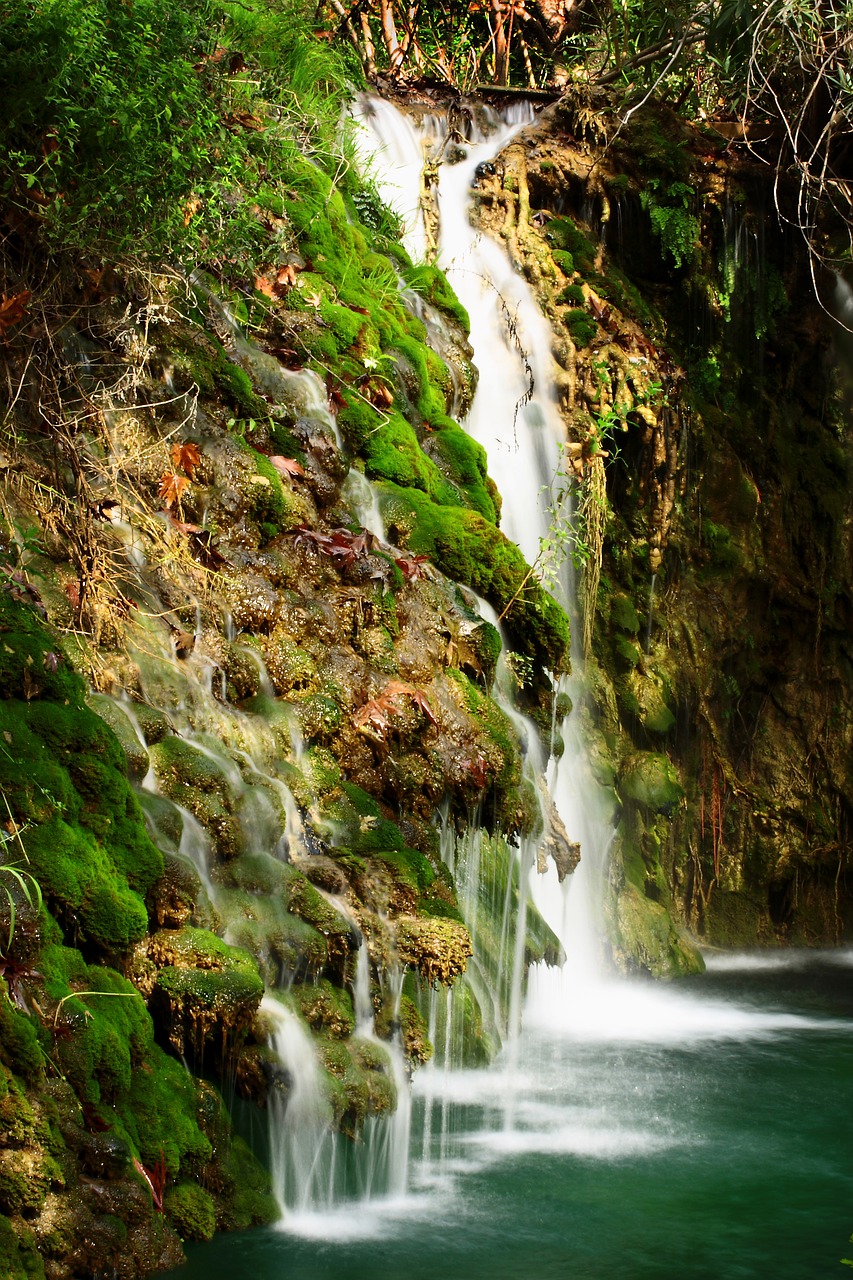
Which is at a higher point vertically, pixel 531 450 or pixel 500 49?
pixel 500 49

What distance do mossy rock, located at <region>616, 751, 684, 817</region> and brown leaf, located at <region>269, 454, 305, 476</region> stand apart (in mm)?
4964

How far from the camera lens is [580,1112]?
6.22m

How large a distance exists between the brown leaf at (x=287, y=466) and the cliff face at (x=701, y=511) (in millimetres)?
4046

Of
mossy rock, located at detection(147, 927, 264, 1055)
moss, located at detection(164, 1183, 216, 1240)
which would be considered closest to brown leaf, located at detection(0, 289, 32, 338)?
mossy rock, located at detection(147, 927, 264, 1055)

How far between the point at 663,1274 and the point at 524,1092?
2.05 meters

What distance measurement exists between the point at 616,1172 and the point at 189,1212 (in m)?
2.10

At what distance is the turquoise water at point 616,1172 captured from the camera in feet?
14.6

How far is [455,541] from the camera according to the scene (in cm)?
685

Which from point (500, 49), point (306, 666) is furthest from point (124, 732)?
point (500, 49)

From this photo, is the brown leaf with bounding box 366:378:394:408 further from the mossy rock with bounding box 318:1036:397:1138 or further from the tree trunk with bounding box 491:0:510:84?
the tree trunk with bounding box 491:0:510:84

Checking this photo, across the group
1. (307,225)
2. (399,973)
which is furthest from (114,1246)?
(307,225)

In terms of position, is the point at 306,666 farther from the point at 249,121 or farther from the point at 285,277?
the point at 249,121

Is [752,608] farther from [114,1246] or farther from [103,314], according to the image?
[114,1246]

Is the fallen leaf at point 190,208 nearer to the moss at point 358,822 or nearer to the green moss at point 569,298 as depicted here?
the moss at point 358,822
